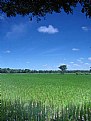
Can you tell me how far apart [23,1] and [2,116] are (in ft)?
11.7

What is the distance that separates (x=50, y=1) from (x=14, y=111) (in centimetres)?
347

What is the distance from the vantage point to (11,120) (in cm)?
889

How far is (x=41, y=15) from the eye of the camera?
34.6ft

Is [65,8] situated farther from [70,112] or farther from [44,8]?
[70,112]

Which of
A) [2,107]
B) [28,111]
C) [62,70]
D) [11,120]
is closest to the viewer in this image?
[11,120]

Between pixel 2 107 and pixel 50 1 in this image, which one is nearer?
pixel 50 1

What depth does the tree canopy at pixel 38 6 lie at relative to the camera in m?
9.42

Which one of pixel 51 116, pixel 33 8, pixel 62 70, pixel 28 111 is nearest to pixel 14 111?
pixel 28 111

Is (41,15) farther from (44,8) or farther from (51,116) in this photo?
(51,116)

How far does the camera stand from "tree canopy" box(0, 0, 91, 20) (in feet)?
30.9

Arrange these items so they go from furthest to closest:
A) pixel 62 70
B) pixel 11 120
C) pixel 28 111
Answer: pixel 62 70 < pixel 28 111 < pixel 11 120

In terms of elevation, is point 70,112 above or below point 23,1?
below

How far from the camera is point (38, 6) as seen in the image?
9875 mm

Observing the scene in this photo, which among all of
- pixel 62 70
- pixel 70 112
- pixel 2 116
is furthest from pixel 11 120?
pixel 62 70
